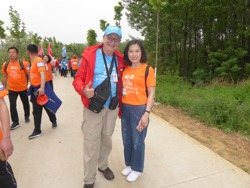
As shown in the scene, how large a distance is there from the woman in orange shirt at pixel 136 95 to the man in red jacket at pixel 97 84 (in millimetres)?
106

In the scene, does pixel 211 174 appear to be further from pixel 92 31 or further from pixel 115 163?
pixel 92 31

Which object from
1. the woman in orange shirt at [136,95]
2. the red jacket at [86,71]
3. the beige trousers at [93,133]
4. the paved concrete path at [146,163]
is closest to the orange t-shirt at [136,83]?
the woman in orange shirt at [136,95]

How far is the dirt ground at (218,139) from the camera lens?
12.1 ft

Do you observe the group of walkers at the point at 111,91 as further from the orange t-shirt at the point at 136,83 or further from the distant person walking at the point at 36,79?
the distant person walking at the point at 36,79

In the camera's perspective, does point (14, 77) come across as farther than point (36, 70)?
Yes

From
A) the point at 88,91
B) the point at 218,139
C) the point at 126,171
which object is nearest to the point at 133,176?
the point at 126,171

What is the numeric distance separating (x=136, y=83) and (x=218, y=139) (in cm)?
253

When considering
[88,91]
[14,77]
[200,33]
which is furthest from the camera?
[200,33]

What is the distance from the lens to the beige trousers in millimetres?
2760

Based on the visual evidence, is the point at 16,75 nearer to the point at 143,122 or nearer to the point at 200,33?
the point at 143,122

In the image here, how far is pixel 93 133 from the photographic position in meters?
2.76

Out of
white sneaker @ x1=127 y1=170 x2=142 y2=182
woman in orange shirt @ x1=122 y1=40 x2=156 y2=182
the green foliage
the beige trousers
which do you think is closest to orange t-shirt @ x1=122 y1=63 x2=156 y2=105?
woman in orange shirt @ x1=122 y1=40 x2=156 y2=182

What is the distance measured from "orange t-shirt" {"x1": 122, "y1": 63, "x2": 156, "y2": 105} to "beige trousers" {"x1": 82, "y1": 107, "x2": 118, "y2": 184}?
11.3 inches

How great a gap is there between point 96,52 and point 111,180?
1758mm
